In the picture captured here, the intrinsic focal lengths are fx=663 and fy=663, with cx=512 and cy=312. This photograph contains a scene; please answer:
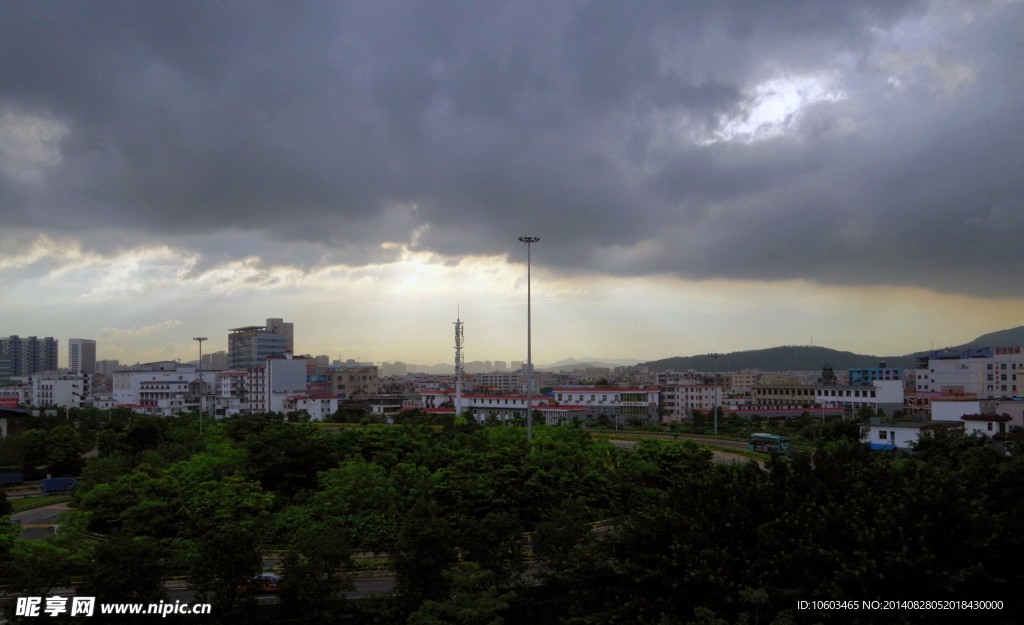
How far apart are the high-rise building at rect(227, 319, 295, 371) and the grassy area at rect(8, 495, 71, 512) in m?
71.6

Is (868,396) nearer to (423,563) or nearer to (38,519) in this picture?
(423,563)

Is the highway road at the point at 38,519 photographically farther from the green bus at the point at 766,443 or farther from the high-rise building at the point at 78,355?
the high-rise building at the point at 78,355

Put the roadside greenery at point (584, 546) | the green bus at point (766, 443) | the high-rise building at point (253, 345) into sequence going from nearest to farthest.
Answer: the roadside greenery at point (584, 546) → the green bus at point (766, 443) → the high-rise building at point (253, 345)

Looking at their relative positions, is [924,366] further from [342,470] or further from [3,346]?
[3,346]

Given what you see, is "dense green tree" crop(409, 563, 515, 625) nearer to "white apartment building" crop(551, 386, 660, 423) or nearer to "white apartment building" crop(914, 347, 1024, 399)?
"white apartment building" crop(551, 386, 660, 423)

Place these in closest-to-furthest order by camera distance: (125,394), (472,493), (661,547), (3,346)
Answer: (661,547), (472,493), (125,394), (3,346)

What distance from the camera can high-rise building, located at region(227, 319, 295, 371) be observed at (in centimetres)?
9888

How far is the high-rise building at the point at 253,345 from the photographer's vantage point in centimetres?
9888

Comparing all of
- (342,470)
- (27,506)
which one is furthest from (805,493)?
(27,506)

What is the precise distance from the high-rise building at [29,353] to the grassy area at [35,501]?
11544cm

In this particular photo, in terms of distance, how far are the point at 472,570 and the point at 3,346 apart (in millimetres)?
141342

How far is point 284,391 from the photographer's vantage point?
6159cm

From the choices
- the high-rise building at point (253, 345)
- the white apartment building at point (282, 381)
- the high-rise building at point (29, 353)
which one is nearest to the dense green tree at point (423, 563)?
the white apartment building at point (282, 381)

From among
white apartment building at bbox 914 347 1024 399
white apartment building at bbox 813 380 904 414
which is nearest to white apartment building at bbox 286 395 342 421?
white apartment building at bbox 813 380 904 414
